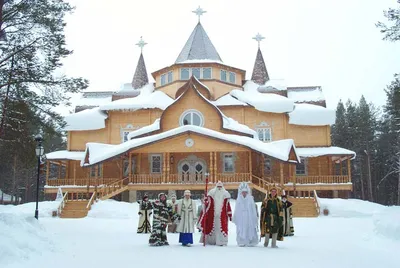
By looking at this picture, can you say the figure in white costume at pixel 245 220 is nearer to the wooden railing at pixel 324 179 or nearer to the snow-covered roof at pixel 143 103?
the wooden railing at pixel 324 179

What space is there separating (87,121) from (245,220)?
23.9 m

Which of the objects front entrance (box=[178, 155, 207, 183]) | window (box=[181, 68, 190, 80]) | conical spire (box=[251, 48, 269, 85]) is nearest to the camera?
front entrance (box=[178, 155, 207, 183])

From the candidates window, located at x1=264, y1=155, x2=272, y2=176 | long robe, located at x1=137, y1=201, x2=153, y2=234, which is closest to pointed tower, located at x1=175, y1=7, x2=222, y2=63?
window, located at x1=264, y1=155, x2=272, y2=176

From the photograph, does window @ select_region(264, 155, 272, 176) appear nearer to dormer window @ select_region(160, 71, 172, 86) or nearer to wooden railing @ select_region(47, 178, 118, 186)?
dormer window @ select_region(160, 71, 172, 86)

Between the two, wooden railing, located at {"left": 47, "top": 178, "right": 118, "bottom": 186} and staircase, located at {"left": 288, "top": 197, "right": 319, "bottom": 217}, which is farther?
wooden railing, located at {"left": 47, "top": 178, "right": 118, "bottom": 186}

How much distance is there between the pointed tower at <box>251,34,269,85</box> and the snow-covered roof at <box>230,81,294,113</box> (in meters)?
3.84

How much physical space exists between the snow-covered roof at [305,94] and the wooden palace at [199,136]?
0.07 metres

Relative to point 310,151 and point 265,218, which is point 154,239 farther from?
point 310,151

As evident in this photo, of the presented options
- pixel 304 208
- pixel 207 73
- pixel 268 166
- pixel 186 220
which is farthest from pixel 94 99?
pixel 186 220

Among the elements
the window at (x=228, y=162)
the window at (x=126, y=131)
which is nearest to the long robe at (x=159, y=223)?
the window at (x=228, y=162)

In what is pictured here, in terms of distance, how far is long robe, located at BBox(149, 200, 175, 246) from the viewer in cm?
1021

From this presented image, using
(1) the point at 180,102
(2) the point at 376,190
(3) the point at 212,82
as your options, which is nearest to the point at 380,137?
(2) the point at 376,190

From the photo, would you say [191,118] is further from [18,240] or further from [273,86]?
[18,240]

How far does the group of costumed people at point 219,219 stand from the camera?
1031 cm
